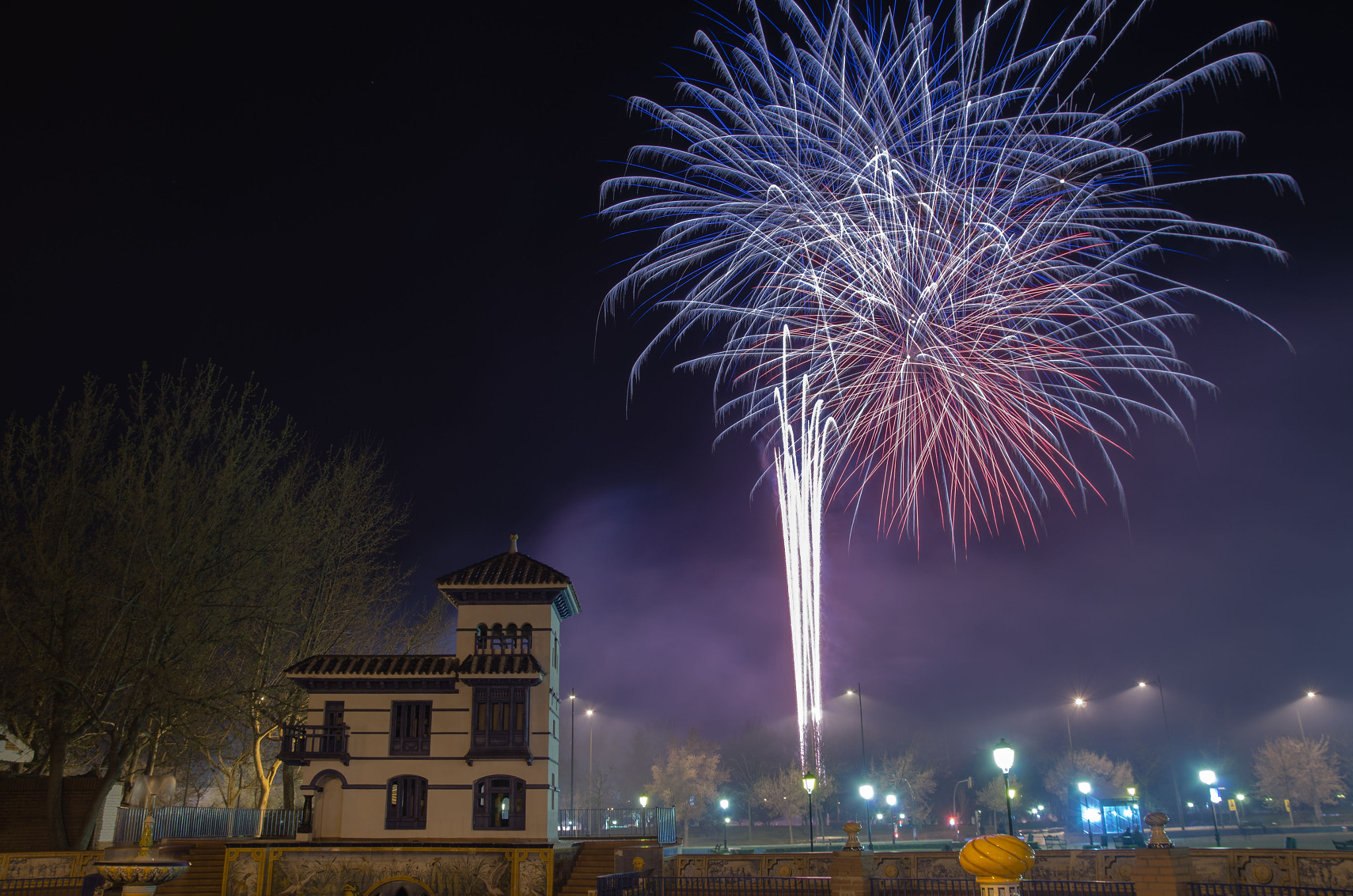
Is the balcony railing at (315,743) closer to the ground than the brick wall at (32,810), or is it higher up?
higher up

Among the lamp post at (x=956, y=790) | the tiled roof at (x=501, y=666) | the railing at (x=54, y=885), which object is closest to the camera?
the railing at (x=54, y=885)

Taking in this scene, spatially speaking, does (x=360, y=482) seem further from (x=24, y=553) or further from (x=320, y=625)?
(x=24, y=553)

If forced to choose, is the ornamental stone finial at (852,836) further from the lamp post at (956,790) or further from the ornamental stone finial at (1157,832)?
the lamp post at (956,790)

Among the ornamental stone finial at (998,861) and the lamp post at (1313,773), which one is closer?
the ornamental stone finial at (998,861)

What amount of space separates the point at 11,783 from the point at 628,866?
69.3 feet

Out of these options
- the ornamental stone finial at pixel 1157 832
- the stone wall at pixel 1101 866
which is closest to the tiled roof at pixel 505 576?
the stone wall at pixel 1101 866

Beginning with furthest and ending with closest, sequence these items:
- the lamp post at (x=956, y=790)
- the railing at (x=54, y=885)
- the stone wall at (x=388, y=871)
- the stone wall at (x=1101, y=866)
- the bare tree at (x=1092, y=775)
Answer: the lamp post at (x=956, y=790) → the bare tree at (x=1092, y=775) → the stone wall at (x=388, y=871) → the railing at (x=54, y=885) → the stone wall at (x=1101, y=866)

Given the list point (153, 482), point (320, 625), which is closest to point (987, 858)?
point (153, 482)

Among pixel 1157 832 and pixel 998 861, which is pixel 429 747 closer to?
pixel 1157 832

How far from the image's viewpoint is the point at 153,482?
32.2 metres

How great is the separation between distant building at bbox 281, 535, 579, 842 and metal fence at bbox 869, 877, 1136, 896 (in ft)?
39.2

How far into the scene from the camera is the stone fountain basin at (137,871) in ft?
56.1

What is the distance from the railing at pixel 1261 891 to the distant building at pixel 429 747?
19523mm

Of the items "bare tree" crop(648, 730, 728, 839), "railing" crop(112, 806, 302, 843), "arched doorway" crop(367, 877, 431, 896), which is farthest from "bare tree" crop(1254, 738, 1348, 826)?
"railing" crop(112, 806, 302, 843)
